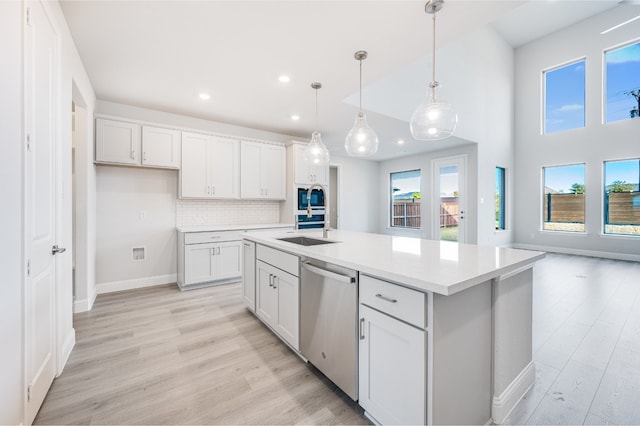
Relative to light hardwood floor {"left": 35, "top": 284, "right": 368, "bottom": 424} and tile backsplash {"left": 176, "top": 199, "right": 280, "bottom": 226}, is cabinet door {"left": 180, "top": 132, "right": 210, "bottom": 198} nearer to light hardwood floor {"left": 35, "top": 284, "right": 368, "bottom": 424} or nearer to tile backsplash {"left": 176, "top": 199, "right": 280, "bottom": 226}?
tile backsplash {"left": 176, "top": 199, "right": 280, "bottom": 226}

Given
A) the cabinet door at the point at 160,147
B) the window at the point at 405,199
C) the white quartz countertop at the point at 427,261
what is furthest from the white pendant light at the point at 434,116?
the window at the point at 405,199

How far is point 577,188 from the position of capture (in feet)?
21.5

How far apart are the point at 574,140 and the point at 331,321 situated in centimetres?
808

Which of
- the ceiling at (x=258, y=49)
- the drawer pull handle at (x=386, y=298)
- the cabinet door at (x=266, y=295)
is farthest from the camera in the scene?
the cabinet door at (x=266, y=295)

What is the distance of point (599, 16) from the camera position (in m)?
6.17

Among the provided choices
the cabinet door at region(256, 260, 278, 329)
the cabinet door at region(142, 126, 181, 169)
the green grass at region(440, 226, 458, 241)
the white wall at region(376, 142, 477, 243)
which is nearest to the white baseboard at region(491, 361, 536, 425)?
the cabinet door at region(256, 260, 278, 329)

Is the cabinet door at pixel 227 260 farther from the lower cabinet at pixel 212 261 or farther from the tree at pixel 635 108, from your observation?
the tree at pixel 635 108

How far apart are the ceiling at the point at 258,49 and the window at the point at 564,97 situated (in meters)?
5.15

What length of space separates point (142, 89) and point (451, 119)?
364cm

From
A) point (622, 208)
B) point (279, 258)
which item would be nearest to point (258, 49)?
point (279, 258)

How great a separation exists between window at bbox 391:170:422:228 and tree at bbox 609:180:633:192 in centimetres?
402

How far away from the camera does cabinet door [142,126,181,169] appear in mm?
3844

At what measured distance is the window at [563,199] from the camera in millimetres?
6516

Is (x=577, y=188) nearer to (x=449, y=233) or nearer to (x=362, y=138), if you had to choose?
(x=449, y=233)
